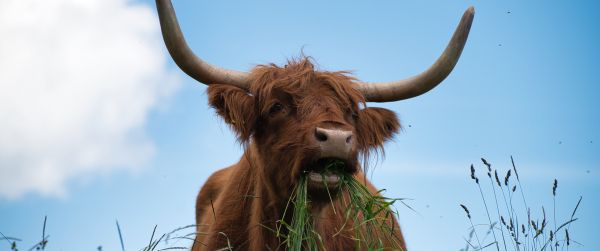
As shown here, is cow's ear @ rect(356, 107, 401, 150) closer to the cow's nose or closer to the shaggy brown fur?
the shaggy brown fur

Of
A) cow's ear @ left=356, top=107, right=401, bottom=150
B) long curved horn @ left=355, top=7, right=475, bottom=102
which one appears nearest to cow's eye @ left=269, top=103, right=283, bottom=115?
cow's ear @ left=356, top=107, right=401, bottom=150

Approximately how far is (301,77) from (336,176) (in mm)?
965

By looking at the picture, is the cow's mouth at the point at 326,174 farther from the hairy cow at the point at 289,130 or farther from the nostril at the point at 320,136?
the nostril at the point at 320,136

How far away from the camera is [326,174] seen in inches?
205

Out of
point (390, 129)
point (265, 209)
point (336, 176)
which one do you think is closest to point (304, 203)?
point (336, 176)

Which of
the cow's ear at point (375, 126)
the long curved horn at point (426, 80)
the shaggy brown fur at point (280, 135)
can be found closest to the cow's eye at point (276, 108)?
the shaggy brown fur at point (280, 135)

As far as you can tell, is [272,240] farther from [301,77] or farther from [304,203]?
[301,77]

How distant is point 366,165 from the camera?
5.98m

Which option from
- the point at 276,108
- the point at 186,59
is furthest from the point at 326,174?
the point at 186,59

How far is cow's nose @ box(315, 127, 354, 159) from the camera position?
5004 millimetres

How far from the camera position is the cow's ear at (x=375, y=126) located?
6.01 meters

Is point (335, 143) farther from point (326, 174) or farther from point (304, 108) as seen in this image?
point (304, 108)

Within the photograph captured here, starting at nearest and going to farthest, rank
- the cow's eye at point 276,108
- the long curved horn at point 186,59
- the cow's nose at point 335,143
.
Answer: the cow's nose at point 335,143
the cow's eye at point 276,108
the long curved horn at point 186,59

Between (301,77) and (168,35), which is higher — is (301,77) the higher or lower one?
the lower one
